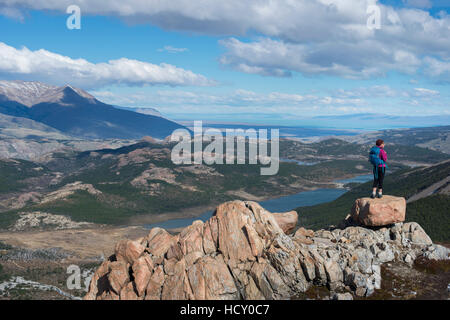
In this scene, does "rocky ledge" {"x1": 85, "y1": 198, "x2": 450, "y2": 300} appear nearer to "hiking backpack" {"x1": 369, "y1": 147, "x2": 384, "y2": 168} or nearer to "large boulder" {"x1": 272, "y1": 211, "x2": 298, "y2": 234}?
"large boulder" {"x1": 272, "y1": 211, "x2": 298, "y2": 234}

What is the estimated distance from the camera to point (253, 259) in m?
48.2

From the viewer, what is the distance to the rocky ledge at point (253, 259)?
149 ft

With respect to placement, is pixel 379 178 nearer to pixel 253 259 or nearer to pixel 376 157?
pixel 376 157

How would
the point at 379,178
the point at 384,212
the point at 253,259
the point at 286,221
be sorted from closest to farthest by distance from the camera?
the point at 253,259, the point at 379,178, the point at 384,212, the point at 286,221

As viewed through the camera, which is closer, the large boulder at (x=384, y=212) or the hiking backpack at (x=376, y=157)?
the hiking backpack at (x=376, y=157)

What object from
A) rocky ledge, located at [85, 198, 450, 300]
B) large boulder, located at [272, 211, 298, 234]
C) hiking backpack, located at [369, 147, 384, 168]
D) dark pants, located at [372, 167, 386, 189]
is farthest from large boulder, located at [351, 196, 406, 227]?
→ large boulder, located at [272, 211, 298, 234]

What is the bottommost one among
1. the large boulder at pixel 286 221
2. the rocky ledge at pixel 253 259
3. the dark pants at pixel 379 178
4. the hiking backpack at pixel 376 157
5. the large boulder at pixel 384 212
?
the rocky ledge at pixel 253 259

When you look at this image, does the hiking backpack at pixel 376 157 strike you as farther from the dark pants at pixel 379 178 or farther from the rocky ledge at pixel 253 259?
the rocky ledge at pixel 253 259

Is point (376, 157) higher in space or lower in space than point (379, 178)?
higher

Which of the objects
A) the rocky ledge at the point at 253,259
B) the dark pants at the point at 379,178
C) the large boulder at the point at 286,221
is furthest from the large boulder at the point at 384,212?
the large boulder at the point at 286,221

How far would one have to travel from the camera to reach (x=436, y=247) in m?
51.0

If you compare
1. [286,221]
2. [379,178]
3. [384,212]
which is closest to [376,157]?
[379,178]
